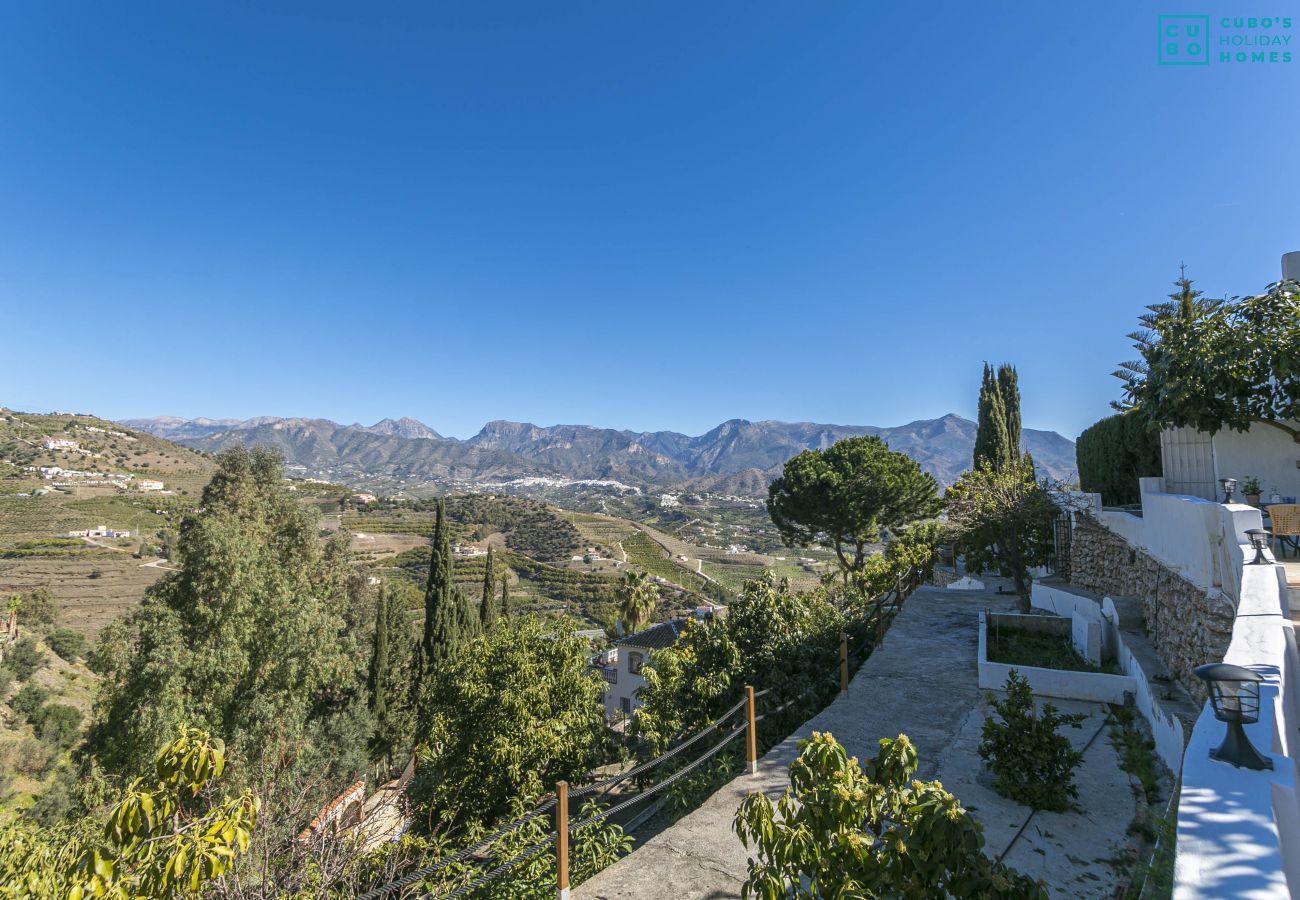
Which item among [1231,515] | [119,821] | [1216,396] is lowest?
[119,821]

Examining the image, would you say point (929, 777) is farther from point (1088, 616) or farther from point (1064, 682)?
point (1088, 616)

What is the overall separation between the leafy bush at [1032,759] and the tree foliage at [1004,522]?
595 cm

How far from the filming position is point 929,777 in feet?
17.1

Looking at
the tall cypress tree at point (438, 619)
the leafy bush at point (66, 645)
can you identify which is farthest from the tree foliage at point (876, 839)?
the leafy bush at point (66, 645)

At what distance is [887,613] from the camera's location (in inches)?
442

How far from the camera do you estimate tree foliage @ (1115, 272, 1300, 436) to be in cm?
657

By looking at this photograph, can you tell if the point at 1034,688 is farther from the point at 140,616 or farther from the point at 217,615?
the point at 140,616

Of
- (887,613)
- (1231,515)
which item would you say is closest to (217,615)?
(887,613)

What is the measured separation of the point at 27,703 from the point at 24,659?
4518 mm

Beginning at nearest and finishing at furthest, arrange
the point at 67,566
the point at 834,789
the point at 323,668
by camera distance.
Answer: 1. the point at 834,789
2. the point at 323,668
3. the point at 67,566

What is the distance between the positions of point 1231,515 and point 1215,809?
4384mm

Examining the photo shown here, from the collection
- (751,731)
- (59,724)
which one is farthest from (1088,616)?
(59,724)

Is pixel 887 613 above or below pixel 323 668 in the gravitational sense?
above

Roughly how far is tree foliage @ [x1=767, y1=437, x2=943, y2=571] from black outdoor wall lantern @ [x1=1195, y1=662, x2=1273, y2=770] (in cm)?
1688
